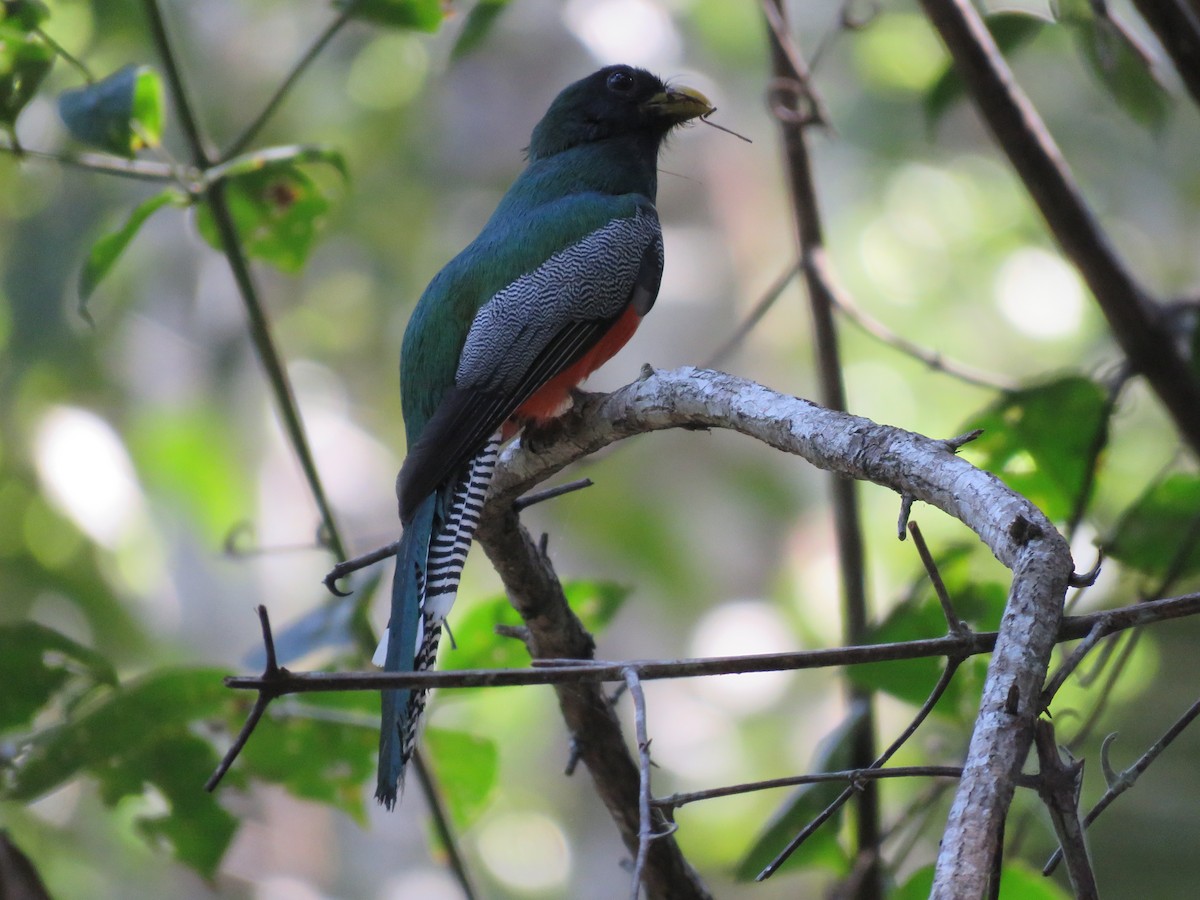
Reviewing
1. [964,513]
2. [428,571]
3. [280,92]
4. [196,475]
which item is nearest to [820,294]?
[280,92]

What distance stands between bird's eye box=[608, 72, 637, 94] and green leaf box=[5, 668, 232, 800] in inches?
101

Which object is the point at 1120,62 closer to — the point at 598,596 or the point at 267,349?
the point at 598,596

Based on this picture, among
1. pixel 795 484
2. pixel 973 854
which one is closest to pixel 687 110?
pixel 973 854

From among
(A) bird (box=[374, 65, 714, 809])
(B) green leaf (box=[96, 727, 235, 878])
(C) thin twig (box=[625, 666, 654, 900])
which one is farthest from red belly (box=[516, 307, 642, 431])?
(C) thin twig (box=[625, 666, 654, 900])

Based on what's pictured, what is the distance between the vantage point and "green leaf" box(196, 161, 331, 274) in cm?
365

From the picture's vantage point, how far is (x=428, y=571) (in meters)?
2.85

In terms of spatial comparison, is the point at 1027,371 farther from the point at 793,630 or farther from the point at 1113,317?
the point at 1113,317

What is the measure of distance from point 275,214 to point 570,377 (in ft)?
3.77

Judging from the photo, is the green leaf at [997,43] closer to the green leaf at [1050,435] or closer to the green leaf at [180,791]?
the green leaf at [1050,435]

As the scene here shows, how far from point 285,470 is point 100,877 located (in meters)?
3.70

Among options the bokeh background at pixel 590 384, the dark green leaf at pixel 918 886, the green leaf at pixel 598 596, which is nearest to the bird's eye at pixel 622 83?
the green leaf at pixel 598 596

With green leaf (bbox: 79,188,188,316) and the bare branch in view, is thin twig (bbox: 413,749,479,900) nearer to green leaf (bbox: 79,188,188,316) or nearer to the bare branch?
green leaf (bbox: 79,188,188,316)

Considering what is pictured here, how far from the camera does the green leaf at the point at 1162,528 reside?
3.38 metres

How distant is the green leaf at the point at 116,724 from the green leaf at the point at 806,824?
1.37 metres
